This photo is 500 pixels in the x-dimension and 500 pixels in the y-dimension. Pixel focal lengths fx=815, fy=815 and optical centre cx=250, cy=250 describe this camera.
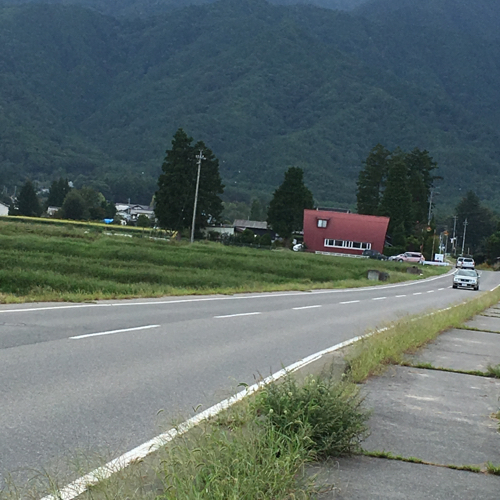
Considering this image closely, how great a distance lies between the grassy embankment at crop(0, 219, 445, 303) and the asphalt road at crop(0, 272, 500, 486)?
13.7 ft

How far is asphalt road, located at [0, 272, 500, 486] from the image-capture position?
6711 mm

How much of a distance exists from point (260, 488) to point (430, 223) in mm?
126727

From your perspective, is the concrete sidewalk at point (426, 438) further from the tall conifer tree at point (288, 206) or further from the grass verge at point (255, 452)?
the tall conifer tree at point (288, 206)

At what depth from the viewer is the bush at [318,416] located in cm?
627

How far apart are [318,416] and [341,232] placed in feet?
334

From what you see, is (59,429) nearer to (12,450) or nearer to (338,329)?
(12,450)

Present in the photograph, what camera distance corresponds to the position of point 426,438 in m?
7.27

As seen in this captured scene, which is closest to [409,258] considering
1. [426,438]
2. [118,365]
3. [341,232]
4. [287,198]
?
[341,232]

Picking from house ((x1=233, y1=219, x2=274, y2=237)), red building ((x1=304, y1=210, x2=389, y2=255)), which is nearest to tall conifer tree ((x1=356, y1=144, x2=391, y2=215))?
red building ((x1=304, y1=210, x2=389, y2=255))

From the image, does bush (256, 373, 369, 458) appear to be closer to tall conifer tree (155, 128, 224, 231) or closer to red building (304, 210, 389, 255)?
tall conifer tree (155, 128, 224, 231)

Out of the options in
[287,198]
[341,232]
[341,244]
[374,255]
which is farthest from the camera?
[341,244]

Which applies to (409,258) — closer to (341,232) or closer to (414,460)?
(341,232)

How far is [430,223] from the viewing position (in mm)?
128125

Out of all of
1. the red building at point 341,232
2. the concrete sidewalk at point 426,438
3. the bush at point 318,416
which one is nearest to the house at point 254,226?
the red building at point 341,232
